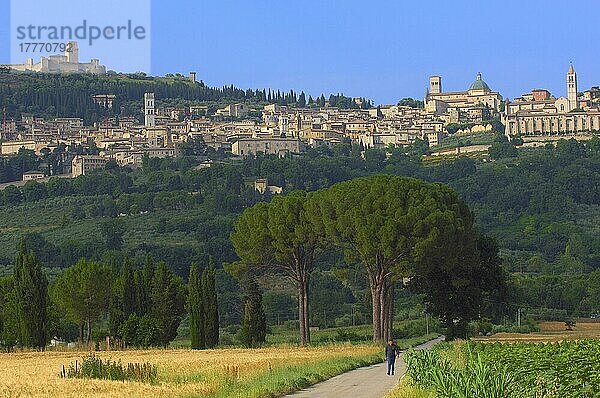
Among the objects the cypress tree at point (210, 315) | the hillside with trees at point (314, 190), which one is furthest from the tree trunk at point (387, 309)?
the hillside with trees at point (314, 190)

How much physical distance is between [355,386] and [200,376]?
281cm

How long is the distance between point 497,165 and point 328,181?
69.0 ft

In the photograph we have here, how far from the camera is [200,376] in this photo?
911 inches

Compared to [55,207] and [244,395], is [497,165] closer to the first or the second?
[55,207]

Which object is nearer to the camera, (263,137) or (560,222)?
(560,222)

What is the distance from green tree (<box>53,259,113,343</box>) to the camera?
47.7m

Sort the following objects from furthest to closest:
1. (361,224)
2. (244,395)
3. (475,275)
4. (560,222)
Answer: (560,222), (475,275), (361,224), (244,395)

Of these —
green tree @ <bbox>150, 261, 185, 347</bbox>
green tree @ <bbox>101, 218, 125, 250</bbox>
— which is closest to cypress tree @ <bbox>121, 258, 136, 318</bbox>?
green tree @ <bbox>150, 261, 185, 347</bbox>

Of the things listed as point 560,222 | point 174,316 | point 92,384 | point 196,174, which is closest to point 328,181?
point 196,174

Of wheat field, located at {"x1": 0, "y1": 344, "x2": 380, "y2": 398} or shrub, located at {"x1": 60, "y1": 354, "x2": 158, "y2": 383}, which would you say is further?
shrub, located at {"x1": 60, "y1": 354, "x2": 158, "y2": 383}

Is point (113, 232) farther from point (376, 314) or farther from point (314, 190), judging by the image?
point (376, 314)

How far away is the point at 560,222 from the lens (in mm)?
120750

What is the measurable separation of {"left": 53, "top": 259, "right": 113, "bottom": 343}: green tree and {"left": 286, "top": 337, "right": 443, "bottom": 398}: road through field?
2129 cm

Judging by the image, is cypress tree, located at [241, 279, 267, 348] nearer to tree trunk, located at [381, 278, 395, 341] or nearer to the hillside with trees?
tree trunk, located at [381, 278, 395, 341]
